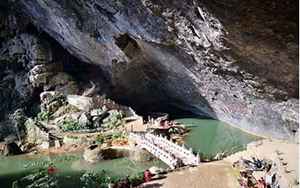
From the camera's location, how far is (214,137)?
1169 inches

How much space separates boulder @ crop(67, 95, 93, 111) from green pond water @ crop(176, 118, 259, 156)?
7097 millimetres

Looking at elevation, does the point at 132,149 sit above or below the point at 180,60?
below

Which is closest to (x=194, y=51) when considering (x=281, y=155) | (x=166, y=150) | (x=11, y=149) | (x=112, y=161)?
(x=166, y=150)

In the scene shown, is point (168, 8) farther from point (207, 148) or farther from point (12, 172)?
point (12, 172)

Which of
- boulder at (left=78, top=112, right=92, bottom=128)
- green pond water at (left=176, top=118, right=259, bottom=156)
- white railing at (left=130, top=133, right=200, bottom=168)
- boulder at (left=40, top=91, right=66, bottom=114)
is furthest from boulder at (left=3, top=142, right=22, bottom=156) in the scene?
green pond water at (left=176, top=118, right=259, bottom=156)

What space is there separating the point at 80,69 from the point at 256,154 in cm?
2070

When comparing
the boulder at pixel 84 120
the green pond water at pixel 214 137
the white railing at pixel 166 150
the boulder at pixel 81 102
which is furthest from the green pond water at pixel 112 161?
the boulder at pixel 81 102

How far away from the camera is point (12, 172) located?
81.7 feet

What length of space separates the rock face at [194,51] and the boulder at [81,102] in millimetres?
2717

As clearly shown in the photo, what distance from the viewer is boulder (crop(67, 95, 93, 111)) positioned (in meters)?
34.6

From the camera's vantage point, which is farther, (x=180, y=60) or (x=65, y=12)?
(x=65, y=12)

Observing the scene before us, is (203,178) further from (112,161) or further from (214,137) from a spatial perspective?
(214,137)

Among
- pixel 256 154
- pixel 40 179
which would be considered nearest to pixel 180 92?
pixel 256 154

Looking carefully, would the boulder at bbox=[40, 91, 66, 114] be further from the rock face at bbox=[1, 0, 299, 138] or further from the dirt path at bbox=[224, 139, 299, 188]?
the dirt path at bbox=[224, 139, 299, 188]
